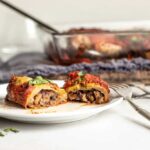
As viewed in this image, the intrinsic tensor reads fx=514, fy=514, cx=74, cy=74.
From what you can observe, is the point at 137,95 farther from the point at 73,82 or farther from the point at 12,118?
the point at 12,118

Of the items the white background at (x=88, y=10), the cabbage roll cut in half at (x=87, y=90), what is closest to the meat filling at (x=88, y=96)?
the cabbage roll cut in half at (x=87, y=90)

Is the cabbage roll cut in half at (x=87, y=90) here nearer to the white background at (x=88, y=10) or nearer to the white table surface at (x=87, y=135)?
the white table surface at (x=87, y=135)

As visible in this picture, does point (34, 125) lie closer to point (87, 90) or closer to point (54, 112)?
point (54, 112)

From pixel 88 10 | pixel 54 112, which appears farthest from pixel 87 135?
pixel 88 10

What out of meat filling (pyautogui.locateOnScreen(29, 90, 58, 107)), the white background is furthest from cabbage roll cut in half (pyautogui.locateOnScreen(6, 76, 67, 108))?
the white background

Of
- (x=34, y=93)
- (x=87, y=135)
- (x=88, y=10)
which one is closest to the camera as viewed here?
(x=87, y=135)

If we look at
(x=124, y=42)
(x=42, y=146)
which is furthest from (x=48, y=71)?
(x=42, y=146)

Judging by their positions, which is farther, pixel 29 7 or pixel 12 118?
pixel 29 7
